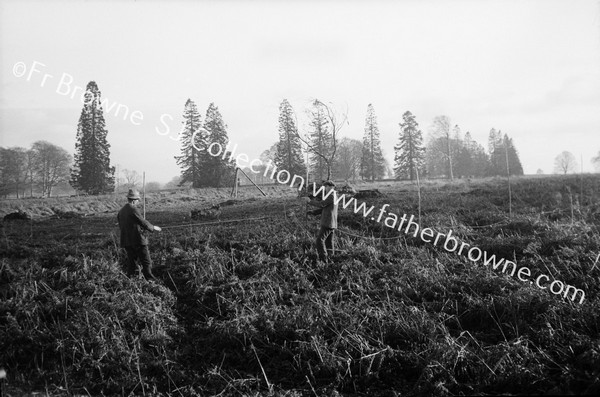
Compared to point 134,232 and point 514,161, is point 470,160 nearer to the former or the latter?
point 514,161

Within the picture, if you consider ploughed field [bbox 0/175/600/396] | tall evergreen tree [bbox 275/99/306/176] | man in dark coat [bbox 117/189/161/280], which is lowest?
ploughed field [bbox 0/175/600/396]

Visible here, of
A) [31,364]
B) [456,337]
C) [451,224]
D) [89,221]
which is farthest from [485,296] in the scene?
[89,221]

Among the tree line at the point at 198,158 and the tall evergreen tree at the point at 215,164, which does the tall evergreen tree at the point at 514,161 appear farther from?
the tall evergreen tree at the point at 215,164

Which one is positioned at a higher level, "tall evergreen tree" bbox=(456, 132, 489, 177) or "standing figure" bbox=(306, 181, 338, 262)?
"tall evergreen tree" bbox=(456, 132, 489, 177)

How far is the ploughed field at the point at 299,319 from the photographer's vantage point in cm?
468

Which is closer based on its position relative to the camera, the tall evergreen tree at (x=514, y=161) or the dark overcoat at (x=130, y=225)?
the dark overcoat at (x=130, y=225)

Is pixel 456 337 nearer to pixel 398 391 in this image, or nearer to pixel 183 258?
pixel 398 391

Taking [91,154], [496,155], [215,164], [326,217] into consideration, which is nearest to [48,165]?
[91,154]

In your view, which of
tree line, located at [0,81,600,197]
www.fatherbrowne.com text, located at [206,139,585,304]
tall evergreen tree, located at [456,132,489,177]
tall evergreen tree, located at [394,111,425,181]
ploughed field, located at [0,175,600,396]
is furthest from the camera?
tall evergreen tree, located at [456,132,489,177]

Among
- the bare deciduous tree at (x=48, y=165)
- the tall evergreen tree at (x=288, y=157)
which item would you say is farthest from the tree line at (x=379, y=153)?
the bare deciduous tree at (x=48, y=165)

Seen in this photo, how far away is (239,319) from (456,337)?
347cm

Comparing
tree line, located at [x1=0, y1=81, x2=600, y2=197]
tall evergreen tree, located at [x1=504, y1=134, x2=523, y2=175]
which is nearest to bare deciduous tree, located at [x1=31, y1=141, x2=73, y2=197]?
tree line, located at [x1=0, y1=81, x2=600, y2=197]

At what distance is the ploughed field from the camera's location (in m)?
4.68

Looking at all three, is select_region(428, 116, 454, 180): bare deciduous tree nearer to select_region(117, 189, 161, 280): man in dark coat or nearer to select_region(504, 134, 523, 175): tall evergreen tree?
select_region(504, 134, 523, 175): tall evergreen tree
